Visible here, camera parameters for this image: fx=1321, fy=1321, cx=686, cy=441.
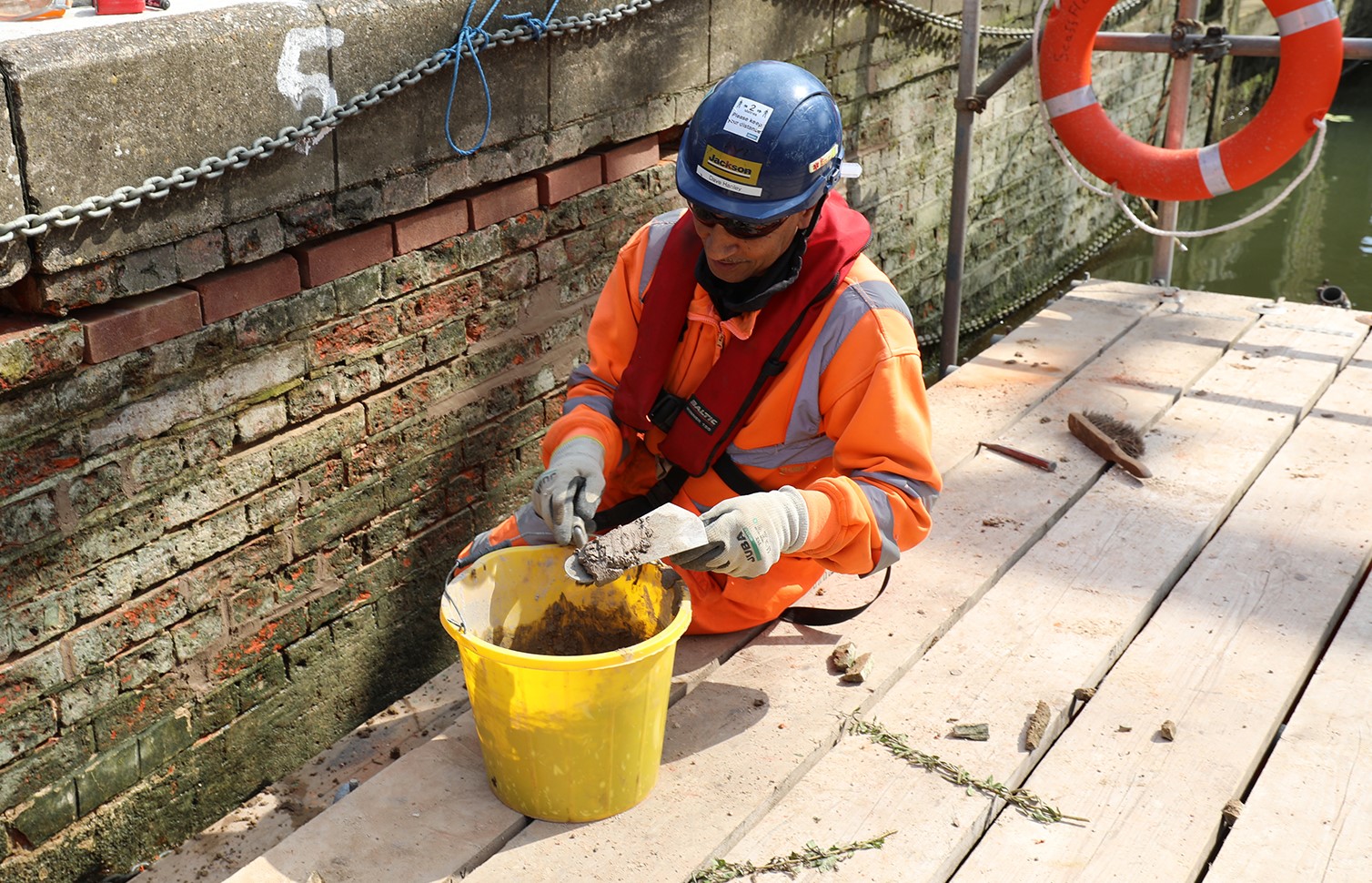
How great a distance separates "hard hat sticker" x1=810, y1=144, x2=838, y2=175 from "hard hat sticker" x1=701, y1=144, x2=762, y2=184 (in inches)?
4.6

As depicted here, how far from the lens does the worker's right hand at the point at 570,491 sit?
2613 mm

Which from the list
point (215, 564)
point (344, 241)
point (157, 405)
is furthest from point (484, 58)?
point (215, 564)

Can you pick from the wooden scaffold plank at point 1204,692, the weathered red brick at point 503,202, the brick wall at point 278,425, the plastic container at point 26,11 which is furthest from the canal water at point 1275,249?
the plastic container at point 26,11

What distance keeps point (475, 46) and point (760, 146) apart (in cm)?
102

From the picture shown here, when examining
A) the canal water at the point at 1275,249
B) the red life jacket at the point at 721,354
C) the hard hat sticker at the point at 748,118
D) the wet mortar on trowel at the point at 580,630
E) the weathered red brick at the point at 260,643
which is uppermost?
the hard hat sticker at the point at 748,118

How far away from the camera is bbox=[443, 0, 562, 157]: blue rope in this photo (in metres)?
3.17

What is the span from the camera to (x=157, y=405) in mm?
2766

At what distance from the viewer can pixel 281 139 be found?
279 cm

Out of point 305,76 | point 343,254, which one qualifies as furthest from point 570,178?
point 305,76

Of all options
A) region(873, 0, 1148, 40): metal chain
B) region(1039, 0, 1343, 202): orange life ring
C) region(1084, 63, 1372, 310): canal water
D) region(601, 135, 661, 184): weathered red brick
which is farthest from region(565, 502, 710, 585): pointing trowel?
region(1084, 63, 1372, 310): canal water

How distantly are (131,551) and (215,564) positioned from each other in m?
0.23

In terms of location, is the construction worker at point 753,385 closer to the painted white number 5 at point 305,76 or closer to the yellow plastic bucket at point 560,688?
the yellow plastic bucket at point 560,688

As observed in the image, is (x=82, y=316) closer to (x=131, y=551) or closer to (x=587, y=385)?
(x=131, y=551)

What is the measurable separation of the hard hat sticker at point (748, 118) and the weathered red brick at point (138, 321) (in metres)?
1.18
